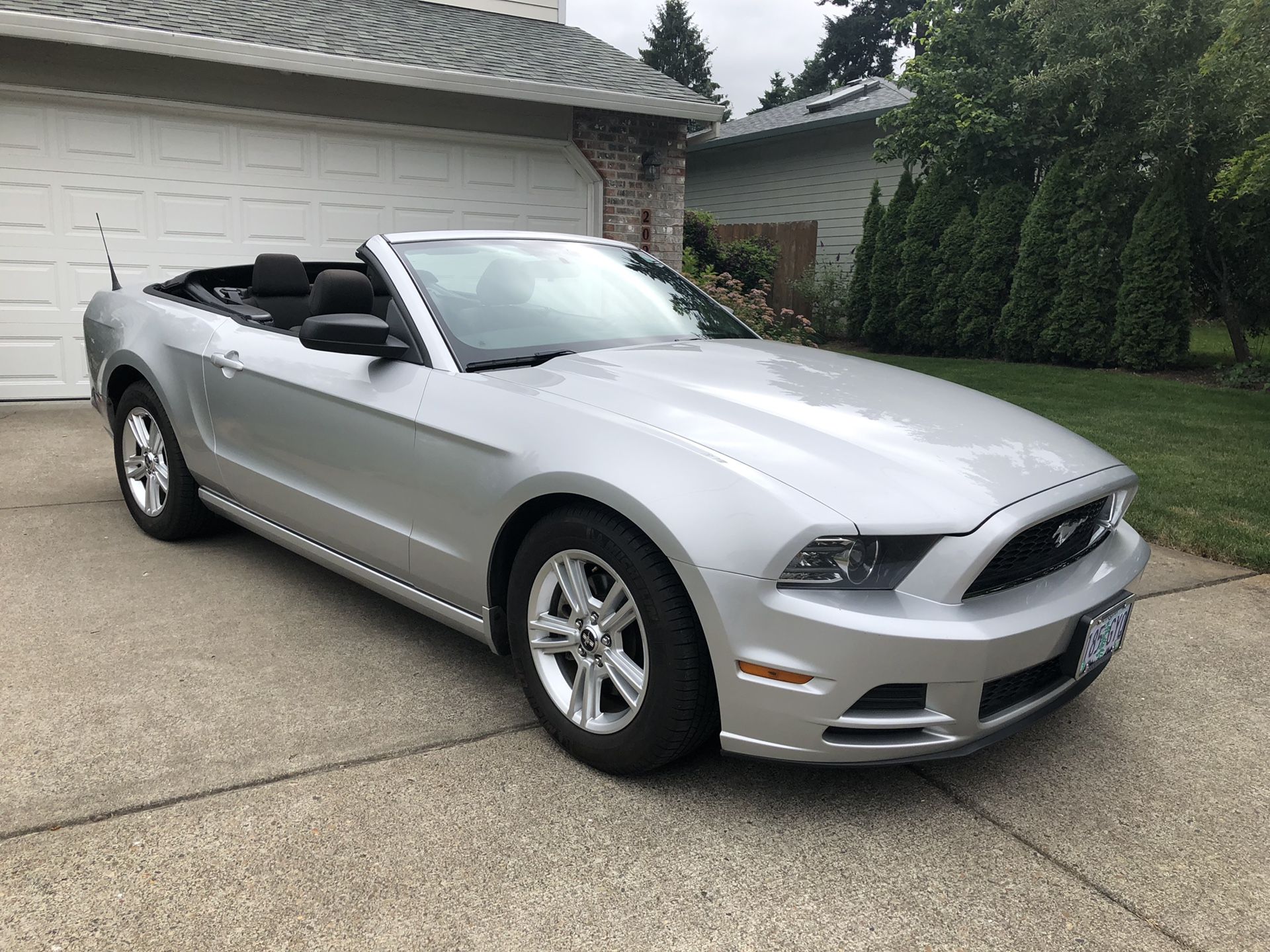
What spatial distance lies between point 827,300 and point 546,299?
13115 mm

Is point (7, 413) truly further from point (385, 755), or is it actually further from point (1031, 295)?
point (1031, 295)

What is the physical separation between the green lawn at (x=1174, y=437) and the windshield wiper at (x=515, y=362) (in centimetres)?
366

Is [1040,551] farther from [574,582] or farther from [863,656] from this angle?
[574,582]

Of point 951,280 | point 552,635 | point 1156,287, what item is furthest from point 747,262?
point 552,635

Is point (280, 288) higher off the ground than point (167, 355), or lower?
higher

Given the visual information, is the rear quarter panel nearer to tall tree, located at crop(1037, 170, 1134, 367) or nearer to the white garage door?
the white garage door

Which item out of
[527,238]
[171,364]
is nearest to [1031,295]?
[527,238]

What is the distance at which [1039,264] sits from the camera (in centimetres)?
1201

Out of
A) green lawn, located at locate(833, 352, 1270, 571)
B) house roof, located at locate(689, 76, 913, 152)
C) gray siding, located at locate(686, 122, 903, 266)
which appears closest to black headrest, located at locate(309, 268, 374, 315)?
green lawn, located at locate(833, 352, 1270, 571)

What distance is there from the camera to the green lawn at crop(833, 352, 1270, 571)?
525 cm

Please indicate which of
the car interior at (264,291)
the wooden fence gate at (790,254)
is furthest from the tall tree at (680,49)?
the car interior at (264,291)

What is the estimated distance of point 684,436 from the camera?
252 centimetres

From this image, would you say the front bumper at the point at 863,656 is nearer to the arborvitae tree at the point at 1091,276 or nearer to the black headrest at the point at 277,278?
the black headrest at the point at 277,278

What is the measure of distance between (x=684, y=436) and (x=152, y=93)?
801 centimetres
